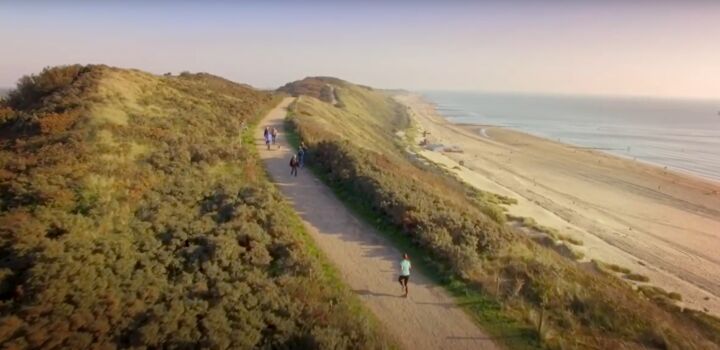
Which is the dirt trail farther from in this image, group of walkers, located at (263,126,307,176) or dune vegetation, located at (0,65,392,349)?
group of walkers, located at (263,126,307,176)

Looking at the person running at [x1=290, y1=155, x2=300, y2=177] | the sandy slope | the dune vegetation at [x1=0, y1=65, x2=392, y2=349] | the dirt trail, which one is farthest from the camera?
the sandy slope

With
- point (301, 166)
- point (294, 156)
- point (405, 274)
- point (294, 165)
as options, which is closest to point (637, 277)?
point (405, 274)

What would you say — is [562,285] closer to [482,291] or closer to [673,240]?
[482,291]

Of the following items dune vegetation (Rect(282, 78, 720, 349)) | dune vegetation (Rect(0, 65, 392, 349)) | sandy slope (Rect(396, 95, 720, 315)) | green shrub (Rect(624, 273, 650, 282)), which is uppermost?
dune vegetation (Rect(0, 65, 392, 349))

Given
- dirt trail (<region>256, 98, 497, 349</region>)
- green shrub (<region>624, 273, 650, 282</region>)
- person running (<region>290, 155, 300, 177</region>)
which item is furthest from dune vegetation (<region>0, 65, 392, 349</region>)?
green shrub (<region>624, 273, 650, 282</region>)

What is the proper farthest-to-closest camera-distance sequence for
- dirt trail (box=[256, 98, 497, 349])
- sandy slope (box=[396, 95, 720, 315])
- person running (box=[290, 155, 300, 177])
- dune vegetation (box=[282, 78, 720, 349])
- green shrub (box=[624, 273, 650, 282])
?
sandy slope (box=[396, 95, 720, 315]) < person running (box=[290, 155, 300, 177]) < green shrub (box=[624, 273, 650, 282]) < dune vegetation (box=[282, 78, 720, 349]) < dirt trail (box=[256, 98, 497, 349])

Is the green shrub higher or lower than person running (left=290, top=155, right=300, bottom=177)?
lower
